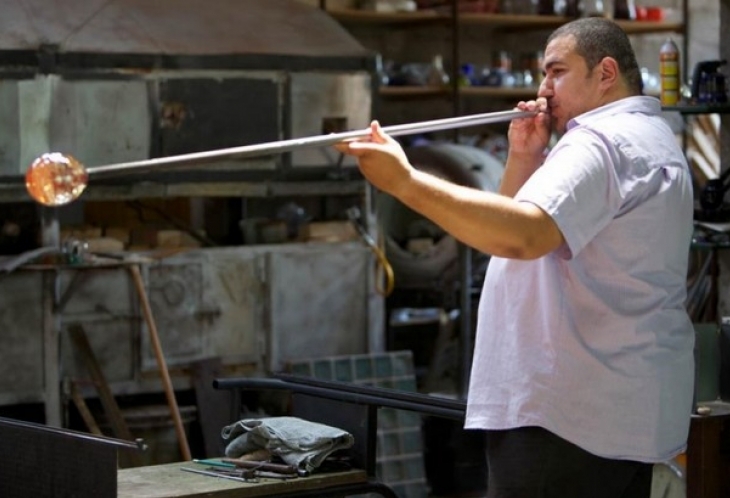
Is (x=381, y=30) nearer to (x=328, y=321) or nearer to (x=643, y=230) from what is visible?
(x=328, y=321)

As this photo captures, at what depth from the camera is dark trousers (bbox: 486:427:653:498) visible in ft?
8.07

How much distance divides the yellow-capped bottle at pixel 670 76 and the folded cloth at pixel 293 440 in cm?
234

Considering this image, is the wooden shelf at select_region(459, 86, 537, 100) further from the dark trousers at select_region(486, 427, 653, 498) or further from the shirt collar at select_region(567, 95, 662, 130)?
the dark trousers at select_region(486, 427, 653, 498)

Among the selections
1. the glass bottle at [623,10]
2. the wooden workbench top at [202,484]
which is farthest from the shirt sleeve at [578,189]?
the glass bottle at [623,10]

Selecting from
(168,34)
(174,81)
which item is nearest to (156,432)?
(174,81)

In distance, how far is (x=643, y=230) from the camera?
2.44m

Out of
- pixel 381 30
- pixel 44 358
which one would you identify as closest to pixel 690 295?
pixel 44 358

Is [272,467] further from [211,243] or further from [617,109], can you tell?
[211,243]

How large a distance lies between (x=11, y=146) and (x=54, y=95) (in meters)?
0.29

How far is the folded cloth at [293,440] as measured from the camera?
344 centimetres

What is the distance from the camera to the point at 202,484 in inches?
132

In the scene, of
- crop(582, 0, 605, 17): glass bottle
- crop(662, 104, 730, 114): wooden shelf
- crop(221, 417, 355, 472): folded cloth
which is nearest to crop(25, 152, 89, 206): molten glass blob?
crop(221, 417, 355, 472): folded cloth

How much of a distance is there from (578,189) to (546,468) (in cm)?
51

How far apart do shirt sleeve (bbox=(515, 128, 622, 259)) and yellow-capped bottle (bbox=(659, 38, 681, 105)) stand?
2.93 meters
